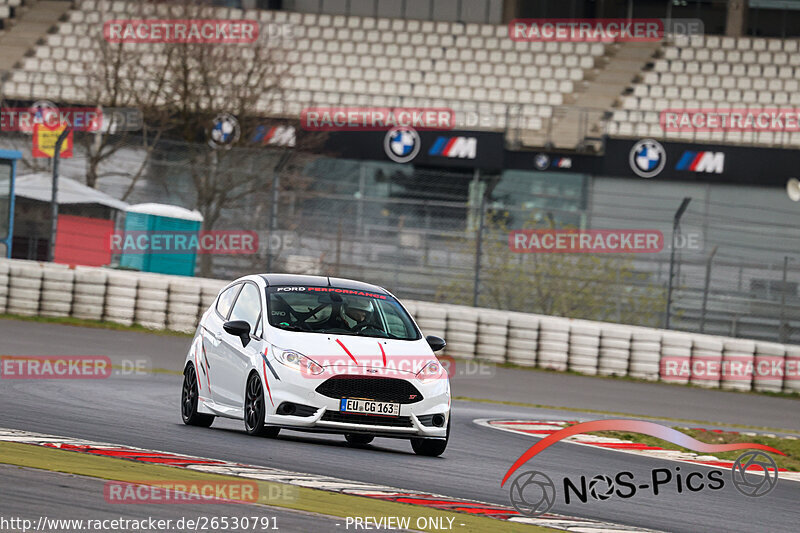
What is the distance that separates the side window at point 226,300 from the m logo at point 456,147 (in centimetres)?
1785

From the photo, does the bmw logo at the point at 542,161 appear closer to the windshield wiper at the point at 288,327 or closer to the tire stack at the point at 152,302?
the tire stack at the point at 152,302

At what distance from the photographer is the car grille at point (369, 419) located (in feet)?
30.6

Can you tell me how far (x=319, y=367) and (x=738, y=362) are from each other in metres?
11.5

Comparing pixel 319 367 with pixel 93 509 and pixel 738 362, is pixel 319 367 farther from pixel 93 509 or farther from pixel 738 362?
pixel 738 362

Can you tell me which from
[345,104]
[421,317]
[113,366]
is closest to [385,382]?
[113,366]

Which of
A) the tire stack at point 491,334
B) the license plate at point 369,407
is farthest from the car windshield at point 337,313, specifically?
the tire stack at point 491,334

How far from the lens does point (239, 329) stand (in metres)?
9.92

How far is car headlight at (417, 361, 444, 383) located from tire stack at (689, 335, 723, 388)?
1025cm

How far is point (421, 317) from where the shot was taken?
19.4 meters

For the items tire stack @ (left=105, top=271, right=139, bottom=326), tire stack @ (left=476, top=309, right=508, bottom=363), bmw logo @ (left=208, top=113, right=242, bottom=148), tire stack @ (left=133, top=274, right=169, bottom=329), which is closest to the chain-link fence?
tire stack @ (left=476, top=309, right=508, bottom=363)

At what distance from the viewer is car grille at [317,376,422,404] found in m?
9.32

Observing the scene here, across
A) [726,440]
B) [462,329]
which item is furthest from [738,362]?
[726,440]

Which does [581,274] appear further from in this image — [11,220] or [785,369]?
[11,220]

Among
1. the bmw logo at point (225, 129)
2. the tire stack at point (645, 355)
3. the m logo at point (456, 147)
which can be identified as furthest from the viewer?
the m logo at point (456, 147)
